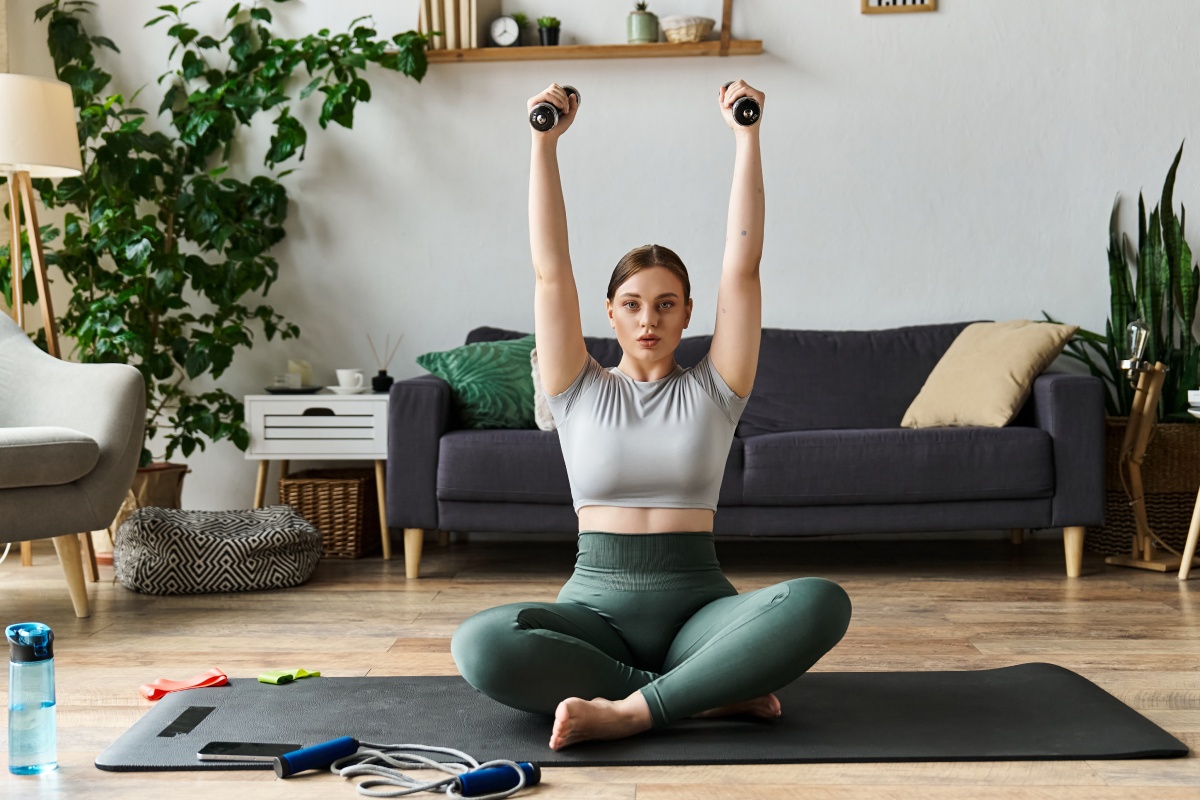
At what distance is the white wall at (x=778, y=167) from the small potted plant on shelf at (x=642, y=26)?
10 cm

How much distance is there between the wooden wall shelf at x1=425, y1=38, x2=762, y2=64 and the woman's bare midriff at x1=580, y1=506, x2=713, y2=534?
2627 mm

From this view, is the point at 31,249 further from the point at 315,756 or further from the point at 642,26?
the point at 315,756

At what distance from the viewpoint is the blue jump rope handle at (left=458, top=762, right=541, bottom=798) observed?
1.61 m

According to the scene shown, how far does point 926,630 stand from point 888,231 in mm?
1943

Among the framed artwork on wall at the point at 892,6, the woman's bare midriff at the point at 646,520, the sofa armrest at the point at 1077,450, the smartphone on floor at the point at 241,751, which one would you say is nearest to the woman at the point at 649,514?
the woman's bare midriff at the point at 646,520

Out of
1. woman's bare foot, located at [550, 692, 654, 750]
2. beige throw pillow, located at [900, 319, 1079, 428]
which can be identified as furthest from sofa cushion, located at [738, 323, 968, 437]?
woman's bare foot, located at [550, 692, 654, 750]

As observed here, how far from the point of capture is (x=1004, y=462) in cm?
335

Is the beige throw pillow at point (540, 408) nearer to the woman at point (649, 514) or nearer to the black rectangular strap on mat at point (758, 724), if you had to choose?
the black rectangular strap on mat at point (758, 724)

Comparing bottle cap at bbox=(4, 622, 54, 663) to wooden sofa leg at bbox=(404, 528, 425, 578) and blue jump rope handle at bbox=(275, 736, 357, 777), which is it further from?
wooden sofa leg at bbox=(404, 528, 425, 578)

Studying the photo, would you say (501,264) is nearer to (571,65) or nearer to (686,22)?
(571,65)

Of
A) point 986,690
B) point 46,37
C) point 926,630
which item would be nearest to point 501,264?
point 46,37

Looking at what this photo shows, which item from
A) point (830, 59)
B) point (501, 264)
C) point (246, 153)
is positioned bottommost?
point (501, 264)

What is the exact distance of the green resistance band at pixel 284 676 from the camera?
2.24 m

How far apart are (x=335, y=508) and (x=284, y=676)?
1649mm
